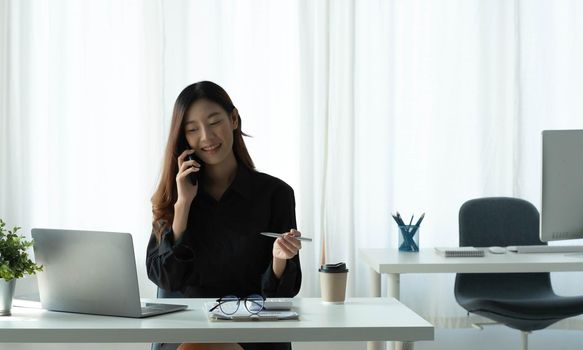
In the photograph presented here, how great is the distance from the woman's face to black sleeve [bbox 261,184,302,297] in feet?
0.83

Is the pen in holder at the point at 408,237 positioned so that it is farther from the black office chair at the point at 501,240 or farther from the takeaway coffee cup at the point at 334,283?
the takeaway coffee cup at the point at 334,283

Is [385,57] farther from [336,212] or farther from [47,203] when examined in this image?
[47,203]

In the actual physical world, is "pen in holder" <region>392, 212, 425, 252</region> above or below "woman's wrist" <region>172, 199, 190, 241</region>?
below

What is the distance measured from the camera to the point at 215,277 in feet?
8.57

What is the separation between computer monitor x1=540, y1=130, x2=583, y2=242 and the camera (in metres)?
3.18

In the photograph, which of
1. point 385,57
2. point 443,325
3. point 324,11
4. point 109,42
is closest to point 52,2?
point 109,42

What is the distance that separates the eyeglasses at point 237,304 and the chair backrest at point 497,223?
1977 mm

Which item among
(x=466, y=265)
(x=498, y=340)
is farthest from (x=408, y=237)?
(x=498, y=340)

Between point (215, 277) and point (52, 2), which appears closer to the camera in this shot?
point (215, 277)

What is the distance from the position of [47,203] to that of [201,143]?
202 centimetres

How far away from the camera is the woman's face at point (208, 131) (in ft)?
8.59

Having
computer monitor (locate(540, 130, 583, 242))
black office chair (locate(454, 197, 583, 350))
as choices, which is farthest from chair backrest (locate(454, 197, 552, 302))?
computer monitor (locate(540, 130, 583, 242))

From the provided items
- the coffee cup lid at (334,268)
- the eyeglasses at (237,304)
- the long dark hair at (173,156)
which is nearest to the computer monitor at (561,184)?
the coffee cup lid at (334,268)

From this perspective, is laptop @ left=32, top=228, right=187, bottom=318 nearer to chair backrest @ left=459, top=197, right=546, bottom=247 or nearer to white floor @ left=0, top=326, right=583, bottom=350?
chair backrest @ left=459, top=197, right=546, bottom=247
